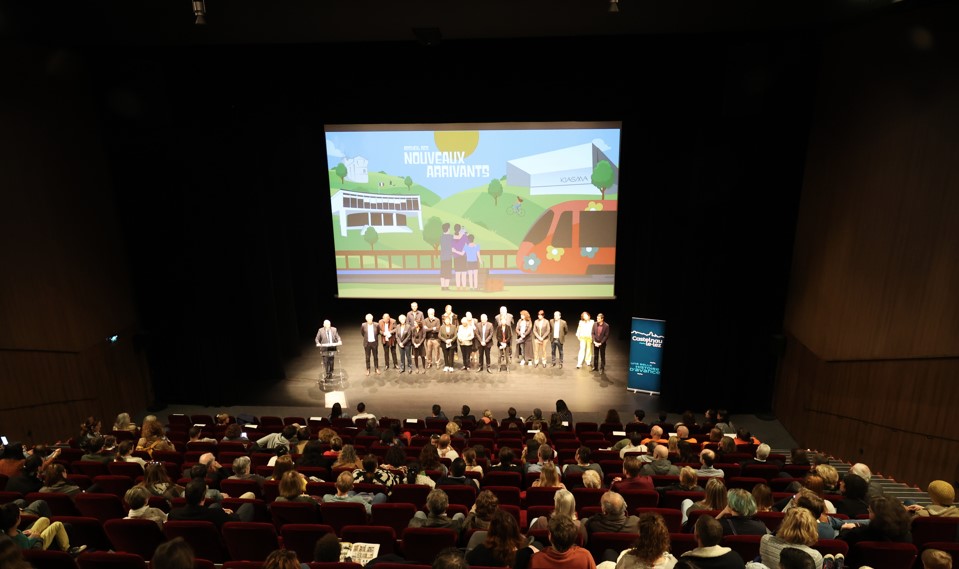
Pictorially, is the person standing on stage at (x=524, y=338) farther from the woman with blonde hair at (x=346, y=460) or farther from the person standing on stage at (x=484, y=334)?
the woman with blonde hair at (x=346, y=460)

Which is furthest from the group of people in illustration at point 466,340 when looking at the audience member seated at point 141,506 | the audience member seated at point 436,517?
the audience member seated at point 436,517

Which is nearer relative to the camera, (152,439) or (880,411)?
(152,439)

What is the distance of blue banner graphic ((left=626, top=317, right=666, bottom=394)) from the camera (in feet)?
40.8

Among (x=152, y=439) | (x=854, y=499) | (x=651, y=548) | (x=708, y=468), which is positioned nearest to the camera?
(x=651, y=548)

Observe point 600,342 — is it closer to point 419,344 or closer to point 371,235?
point 419,344

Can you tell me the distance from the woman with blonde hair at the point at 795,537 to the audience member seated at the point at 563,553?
52.2 inches

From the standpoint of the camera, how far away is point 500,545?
4320 millimetres

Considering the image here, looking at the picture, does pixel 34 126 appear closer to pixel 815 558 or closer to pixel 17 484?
pixel 17 484

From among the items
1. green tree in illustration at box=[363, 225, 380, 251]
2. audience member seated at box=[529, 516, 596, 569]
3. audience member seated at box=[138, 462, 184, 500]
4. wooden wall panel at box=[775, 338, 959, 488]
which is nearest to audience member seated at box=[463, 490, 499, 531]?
audience member seated at box=[529, 516, 596, 569]

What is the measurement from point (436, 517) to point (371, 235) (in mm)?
9946

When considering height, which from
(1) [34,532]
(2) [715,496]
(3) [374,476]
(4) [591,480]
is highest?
(2) [715,496]

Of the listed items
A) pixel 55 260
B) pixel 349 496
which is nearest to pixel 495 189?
pixel 55 260

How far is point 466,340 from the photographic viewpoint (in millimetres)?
13547

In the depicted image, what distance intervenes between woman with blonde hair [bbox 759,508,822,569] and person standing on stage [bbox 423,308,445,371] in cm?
956
